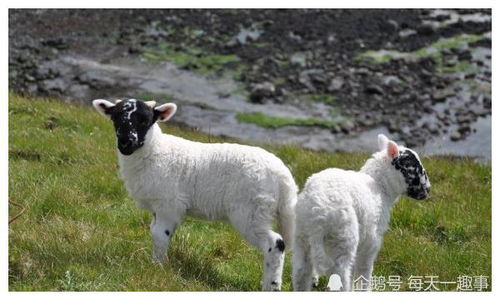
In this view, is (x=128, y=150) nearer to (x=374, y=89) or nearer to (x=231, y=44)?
(x=374, y=89)

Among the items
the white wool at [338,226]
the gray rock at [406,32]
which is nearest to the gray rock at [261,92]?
the gray rock at [406,32]

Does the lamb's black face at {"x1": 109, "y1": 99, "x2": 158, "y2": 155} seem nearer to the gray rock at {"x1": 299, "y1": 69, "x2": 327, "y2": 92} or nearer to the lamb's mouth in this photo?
the lamb's mouth

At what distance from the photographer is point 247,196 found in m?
8.95

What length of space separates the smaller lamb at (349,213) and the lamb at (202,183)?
44 centimetres

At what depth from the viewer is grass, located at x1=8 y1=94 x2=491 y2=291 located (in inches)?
346

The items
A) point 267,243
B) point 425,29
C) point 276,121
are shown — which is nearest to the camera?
point 267,243

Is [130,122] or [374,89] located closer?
[130,122]

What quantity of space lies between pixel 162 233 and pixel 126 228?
1773 millimetres

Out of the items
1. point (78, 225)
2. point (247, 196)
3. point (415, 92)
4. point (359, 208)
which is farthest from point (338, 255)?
point (415, 92)

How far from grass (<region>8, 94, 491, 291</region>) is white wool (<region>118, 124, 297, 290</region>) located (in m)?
0.65

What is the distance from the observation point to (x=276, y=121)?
25.5m

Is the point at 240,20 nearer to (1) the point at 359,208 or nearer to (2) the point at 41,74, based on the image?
(2) the point at 41,74

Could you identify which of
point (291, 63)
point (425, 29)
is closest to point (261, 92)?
point (291, 63)

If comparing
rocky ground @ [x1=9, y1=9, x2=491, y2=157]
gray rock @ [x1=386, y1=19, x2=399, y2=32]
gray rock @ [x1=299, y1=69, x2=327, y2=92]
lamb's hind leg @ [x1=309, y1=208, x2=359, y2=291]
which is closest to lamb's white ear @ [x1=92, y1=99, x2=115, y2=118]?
lamb's hind leg @ [x1=309, y1=208, x2=359, y2=291]
